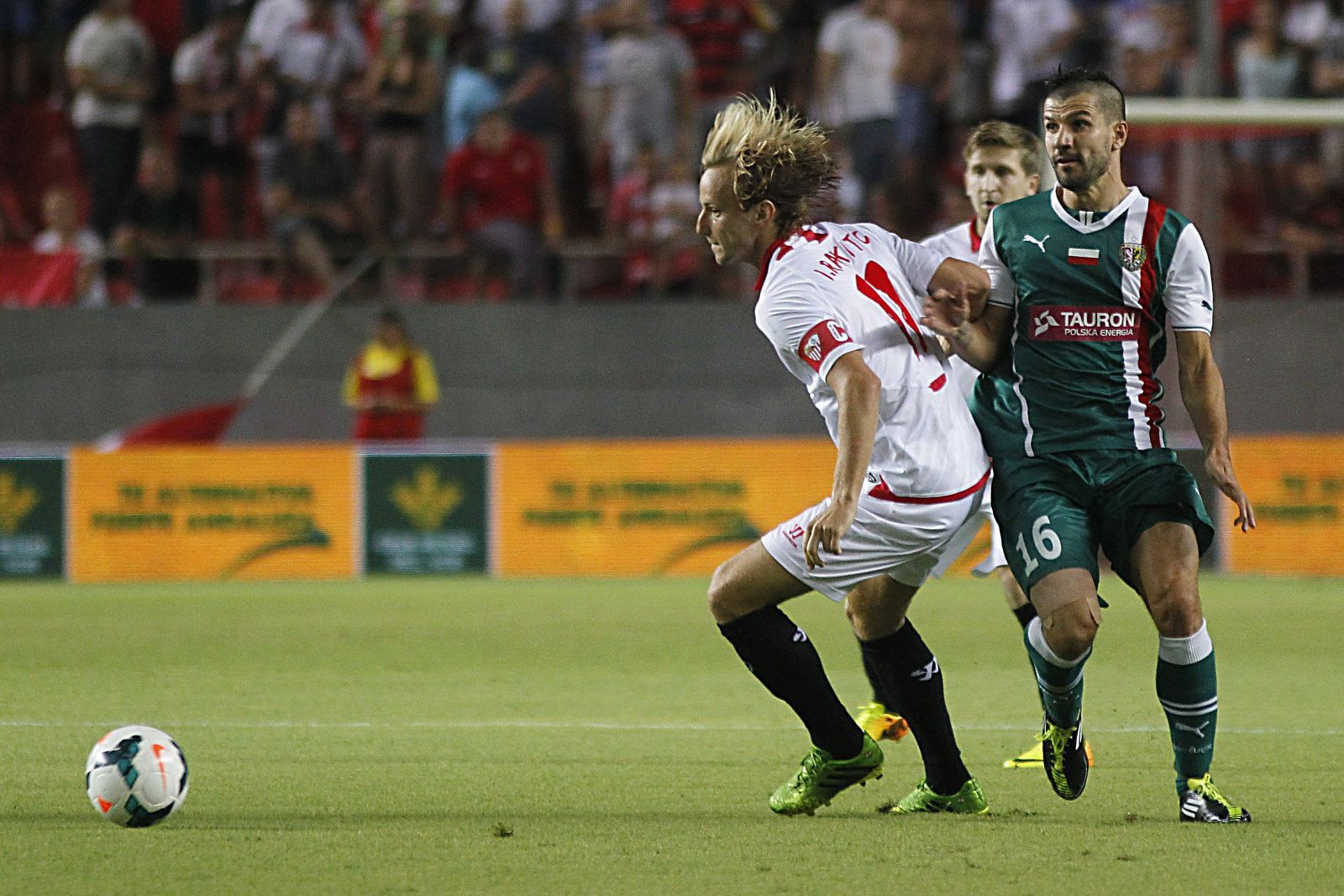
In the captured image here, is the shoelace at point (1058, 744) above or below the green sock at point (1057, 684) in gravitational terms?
below

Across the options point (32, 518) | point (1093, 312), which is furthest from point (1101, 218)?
point (32, 518)

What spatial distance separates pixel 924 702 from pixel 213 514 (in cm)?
955

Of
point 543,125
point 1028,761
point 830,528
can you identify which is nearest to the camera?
point 830,528

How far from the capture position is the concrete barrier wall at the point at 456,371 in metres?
14.7

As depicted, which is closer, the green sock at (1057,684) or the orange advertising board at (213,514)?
the green sock at (1057,684)

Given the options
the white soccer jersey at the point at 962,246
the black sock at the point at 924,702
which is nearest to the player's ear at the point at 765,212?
the black sock at the point at 924,702

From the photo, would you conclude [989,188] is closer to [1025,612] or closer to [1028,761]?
[1025,612]

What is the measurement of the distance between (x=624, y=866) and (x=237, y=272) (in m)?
11.6

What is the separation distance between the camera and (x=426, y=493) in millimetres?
13750

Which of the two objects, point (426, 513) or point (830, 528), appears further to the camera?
point (426, 513)

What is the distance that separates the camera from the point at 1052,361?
5.12 m

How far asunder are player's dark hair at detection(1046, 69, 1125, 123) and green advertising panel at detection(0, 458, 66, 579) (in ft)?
33.8

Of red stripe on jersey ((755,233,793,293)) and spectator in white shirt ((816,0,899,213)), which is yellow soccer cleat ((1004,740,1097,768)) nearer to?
red stripe on jersey ((755,233,793,293))

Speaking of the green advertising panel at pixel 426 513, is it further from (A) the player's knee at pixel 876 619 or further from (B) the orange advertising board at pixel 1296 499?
(A) the player's knee at pixel 876 619
